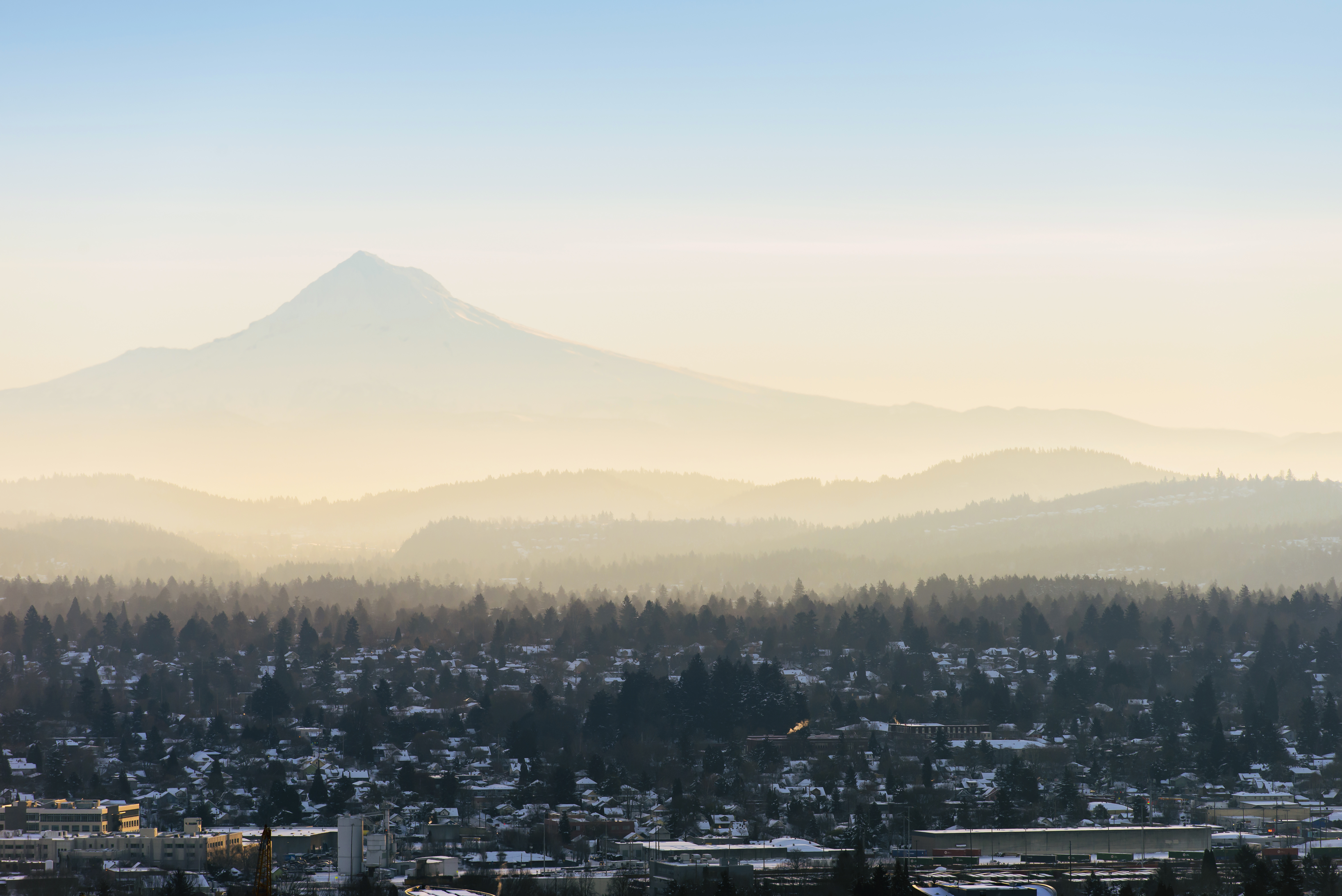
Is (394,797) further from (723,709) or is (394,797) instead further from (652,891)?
(652,891)

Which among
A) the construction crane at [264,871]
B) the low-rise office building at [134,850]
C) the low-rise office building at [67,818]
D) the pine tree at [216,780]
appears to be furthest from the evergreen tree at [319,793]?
the construction crane at [264,871]

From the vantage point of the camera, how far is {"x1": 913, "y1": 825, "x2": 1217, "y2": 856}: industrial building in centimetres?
14188

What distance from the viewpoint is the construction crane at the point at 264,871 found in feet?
327

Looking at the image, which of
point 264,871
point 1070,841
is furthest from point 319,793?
point 1070,841

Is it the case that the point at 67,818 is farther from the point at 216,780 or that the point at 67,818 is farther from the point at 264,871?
the point at 264,871

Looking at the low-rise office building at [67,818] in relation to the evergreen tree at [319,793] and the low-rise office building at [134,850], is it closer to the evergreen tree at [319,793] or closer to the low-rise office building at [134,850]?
the low-rise office building at [134,850]

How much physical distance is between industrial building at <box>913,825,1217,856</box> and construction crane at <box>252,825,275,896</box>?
176ft

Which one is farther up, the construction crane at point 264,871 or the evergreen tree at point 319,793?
the construction crane at point 264,871

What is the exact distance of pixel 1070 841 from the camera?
471 ft

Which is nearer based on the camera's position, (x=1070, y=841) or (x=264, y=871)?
(x=264, y=871)

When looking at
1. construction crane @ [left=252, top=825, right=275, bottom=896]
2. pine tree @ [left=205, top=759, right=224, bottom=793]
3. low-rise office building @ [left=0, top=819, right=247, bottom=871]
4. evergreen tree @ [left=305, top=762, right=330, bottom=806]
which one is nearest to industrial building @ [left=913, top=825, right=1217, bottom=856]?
low-rise office building @ [left=0, top=819, right=247, bottom=871]

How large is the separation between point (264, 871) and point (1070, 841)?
208ft

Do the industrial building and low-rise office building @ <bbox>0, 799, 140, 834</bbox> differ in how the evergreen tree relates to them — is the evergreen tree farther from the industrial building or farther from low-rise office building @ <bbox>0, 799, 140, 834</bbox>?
the industrial building

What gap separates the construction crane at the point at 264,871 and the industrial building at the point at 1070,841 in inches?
2106
